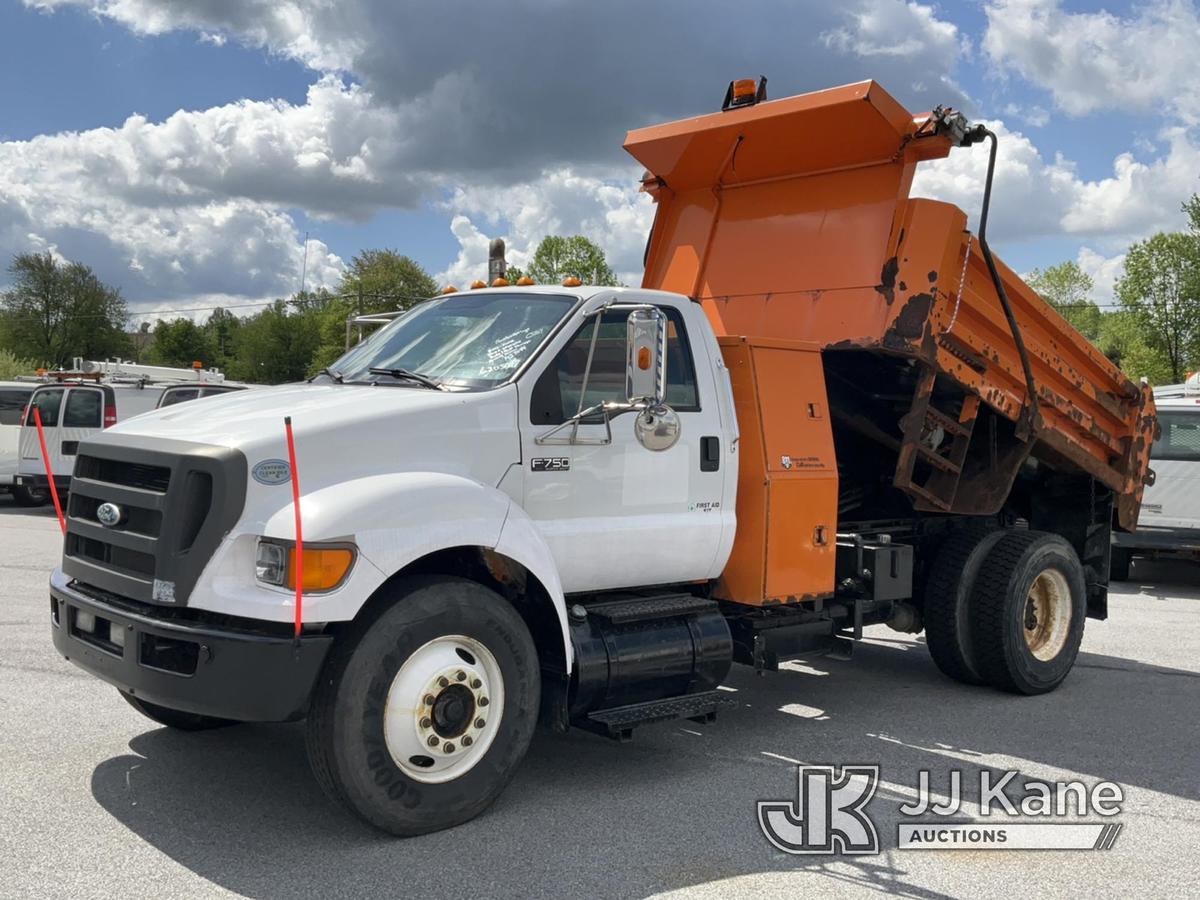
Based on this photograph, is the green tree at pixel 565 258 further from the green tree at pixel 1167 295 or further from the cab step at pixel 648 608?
the cab step at pixel 648 608

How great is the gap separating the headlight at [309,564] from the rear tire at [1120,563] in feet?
36.3

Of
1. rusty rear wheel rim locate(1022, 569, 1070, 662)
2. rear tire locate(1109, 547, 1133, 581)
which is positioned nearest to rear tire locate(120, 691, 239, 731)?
rusty rear wheel rim locate(1022, 569, 1070, 662)

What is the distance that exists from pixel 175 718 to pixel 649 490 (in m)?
2.63

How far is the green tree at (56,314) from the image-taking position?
73625 mm

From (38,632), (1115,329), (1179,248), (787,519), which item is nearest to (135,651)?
(787,519)

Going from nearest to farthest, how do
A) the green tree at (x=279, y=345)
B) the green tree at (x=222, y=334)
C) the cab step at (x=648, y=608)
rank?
1. the cab step at (x=648, y=608)
2. the green tree at (x=279, y=345)
3. the green tree at (x=222, y=334)

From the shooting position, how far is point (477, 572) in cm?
515

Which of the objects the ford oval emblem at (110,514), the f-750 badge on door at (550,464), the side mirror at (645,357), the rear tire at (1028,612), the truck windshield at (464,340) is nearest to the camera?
the ford oval emblem at (110,514)

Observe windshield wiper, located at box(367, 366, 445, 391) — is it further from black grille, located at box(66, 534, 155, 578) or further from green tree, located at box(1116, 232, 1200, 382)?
green tree, located at box(1116, 232, 1200, 382)

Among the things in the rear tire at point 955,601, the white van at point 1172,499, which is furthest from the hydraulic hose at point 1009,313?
the white van at point 1172,499

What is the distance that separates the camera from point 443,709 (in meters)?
4.65

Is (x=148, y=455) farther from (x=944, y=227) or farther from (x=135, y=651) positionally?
(x=944, y=227)

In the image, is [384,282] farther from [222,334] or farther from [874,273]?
[874,273]

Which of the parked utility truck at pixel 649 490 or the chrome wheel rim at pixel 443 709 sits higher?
the parked utility truck at pixel 649 490
